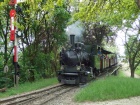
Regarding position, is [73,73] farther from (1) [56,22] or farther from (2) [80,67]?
(1) [56,22]

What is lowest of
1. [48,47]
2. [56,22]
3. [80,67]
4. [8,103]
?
[8,103]

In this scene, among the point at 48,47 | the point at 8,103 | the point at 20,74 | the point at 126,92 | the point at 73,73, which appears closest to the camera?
the point at 8,103

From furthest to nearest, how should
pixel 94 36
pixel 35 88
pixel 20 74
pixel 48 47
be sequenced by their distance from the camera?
pixel 94 36, pixel 48 47, pixel 20 74, pixel 35 88

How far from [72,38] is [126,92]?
24.3 ft

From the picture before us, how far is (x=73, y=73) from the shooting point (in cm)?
1947

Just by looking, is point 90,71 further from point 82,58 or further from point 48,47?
point 48,47

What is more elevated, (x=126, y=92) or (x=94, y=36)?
(x=94, y=36)

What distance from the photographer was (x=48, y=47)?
26.7m

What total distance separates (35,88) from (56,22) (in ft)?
30.0

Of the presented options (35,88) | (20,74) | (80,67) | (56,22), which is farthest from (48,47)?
(35,88)

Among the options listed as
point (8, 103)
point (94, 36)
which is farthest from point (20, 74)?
point (94, 36)

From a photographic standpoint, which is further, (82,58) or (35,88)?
(82,58)

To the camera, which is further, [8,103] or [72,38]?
[72,38]

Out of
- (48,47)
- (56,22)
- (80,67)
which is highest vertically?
(56,22)
